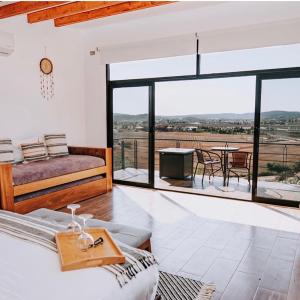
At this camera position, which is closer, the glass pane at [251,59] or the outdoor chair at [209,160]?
the glass pane at [251,59]

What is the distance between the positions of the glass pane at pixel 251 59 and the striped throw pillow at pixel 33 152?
2843 millimetres

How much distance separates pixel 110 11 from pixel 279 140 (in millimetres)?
3112

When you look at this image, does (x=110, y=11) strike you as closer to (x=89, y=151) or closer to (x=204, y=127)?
(x=89, y=151)

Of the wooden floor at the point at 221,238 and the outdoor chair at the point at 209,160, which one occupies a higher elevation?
the outdoor chair at the point at 209,160

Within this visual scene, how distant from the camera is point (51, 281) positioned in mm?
1274

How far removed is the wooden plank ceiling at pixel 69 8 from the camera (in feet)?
13.0

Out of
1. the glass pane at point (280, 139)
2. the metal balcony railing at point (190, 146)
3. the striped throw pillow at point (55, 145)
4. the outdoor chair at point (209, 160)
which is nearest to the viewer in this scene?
the glass pane at point (280, 139)

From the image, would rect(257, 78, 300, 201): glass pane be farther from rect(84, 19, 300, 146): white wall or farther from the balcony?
rect(84, 19, 300, 146): white wall

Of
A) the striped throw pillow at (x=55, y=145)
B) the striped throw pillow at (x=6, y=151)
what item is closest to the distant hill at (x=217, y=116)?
the striped throw pillow at (x=55, y=145)

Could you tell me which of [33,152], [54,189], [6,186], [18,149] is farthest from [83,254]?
[18,149]

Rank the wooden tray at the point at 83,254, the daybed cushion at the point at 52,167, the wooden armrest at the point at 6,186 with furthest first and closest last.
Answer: the daybed cushion at the point at 52,167 < the wooden armrest at the point at 6,186 < the wooden tray at the point at 83,254

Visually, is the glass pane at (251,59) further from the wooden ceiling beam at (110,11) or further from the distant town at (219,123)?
the wooden ceiling beam at (110,11)

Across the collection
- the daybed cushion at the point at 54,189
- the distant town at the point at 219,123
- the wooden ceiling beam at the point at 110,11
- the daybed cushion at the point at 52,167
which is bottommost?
the daybed cushion at the point at 54,189

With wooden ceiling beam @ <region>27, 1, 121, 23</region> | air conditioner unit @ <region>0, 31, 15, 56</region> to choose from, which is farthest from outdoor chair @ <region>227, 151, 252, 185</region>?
air conditioner unit @ <region>0, 31, 15, 56</region>
